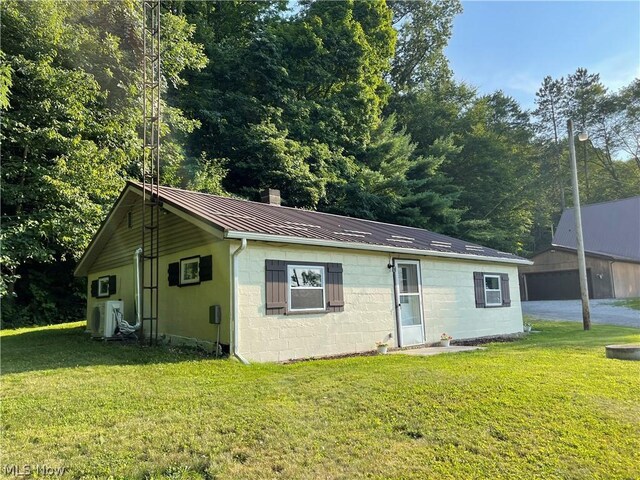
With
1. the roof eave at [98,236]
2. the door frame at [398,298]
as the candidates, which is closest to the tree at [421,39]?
the door frame at [398,298]

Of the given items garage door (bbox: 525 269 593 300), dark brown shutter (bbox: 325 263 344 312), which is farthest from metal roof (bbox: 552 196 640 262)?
dark brown shutter (bbox: 325 263 344 312)

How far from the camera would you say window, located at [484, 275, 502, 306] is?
12844 mm

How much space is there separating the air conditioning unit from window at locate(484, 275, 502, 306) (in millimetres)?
9673

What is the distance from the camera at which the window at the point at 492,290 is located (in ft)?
42.1

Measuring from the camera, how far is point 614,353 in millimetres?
7582

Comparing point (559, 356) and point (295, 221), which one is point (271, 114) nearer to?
point (295, 221)

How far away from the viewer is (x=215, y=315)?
300 inches

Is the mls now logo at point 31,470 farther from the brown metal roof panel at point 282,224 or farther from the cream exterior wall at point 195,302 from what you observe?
the brown metal roof panel at point 282,224

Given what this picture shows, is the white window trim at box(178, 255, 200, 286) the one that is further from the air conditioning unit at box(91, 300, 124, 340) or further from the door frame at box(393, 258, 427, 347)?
the door frame at box(393, 258, 427, 347)

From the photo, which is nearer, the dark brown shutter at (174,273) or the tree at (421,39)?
the dark brown shutter at (174,273)

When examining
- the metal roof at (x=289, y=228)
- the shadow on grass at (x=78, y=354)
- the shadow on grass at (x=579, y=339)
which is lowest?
the shadow on grass at (x=579, y=339)

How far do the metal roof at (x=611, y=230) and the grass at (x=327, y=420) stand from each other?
2504 centimetres

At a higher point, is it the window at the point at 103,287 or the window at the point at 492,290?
the window at the point at 103,287

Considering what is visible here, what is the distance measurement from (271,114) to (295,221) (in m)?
12.1
